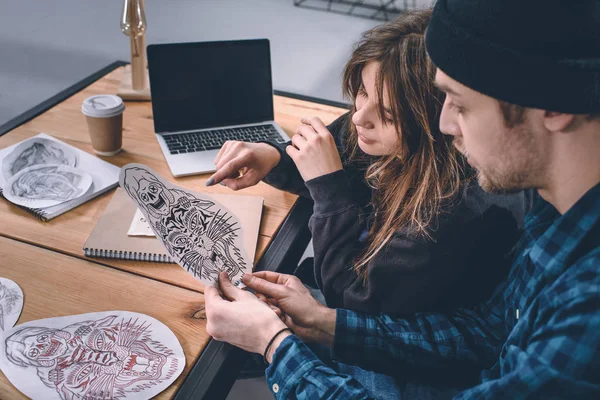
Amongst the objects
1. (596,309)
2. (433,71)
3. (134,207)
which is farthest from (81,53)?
(596,309)

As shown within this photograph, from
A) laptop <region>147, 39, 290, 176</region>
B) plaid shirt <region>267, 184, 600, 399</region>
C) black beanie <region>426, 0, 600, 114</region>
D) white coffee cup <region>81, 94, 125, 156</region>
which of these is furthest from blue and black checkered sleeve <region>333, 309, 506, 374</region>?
white coffee cup <region>81, 94, 125, 156</region>

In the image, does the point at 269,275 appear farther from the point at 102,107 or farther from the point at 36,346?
the point at 102,107

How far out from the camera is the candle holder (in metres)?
1.57

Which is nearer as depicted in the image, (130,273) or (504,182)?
(504,182)

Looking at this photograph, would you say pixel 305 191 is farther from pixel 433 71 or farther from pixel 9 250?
pixel 9 250

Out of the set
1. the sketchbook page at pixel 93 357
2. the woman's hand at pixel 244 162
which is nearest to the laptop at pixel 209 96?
the woman's hand at pixel 244 162

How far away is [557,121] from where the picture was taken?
0.71 m

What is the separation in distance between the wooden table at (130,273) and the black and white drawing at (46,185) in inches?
1.2

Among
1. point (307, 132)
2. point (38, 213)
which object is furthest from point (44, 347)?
point (307, 132)

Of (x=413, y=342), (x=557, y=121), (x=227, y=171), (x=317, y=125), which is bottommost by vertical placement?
(x=413, y=342)

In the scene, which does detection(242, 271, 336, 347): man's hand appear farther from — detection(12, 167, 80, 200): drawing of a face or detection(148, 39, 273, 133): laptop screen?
detection(148, 39, 273, 133): laptop screen

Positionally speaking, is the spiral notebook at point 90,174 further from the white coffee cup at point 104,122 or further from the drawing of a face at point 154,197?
the drawing of a face at point 154,197

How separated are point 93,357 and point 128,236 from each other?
0.30 m

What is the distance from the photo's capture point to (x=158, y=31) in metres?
4.05
